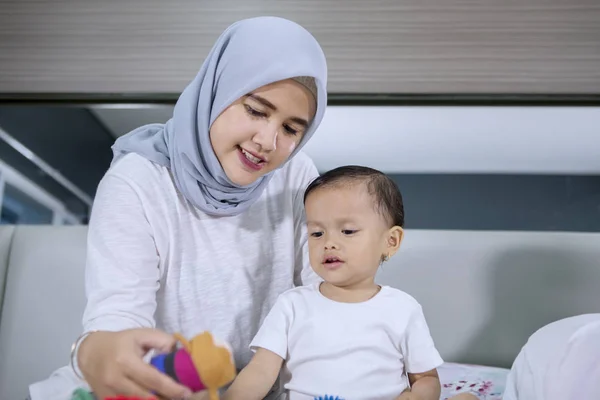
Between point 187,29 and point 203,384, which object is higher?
point 187,29

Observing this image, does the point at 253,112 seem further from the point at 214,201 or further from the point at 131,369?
the point at 131,369

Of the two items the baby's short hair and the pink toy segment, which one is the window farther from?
the pink toy segment

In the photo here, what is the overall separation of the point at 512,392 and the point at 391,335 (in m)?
0.27

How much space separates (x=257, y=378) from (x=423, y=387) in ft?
0.87

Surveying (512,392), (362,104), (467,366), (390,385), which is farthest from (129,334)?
(362,104)

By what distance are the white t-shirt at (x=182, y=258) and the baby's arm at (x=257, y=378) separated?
0.43 ft

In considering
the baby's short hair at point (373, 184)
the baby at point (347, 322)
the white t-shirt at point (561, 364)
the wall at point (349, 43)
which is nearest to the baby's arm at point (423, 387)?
the baby at point (347, 322)

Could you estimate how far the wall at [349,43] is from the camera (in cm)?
171

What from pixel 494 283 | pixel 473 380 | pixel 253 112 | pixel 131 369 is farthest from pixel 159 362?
pixel 494 283

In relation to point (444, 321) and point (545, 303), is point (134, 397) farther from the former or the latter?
point (545, 303)

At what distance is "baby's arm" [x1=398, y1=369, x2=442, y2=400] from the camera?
1.05 metres

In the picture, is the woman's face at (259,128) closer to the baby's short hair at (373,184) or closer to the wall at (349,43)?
the baby's short hair at (373,184)

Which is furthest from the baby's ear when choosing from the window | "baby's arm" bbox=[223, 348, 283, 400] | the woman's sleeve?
the window

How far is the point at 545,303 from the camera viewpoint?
1.59 m
